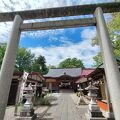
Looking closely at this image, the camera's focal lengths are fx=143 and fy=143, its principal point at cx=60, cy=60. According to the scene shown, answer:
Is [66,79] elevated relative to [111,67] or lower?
elevated

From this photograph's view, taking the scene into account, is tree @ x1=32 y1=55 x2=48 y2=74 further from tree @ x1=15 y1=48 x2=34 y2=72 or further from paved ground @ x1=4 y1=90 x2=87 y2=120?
paved ground @ x1=4 y1=90 x2=87 y2=120

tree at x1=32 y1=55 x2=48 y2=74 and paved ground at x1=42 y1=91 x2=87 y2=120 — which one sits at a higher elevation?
tree at x1=32 y1=55 x2=48 y2=74

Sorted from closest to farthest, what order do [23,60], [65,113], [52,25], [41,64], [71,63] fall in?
[52,25]
[65,113]
[23,60]
[41,64]
[71,63]

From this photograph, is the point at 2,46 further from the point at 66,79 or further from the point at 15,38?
the point at 15,38

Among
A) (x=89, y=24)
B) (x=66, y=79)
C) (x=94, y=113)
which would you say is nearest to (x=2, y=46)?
(x=66, y=79)

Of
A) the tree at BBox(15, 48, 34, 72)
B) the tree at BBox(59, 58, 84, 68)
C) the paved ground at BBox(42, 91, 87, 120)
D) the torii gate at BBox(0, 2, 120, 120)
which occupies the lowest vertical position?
the paved ground at BBox(42, 91, 87, 120)

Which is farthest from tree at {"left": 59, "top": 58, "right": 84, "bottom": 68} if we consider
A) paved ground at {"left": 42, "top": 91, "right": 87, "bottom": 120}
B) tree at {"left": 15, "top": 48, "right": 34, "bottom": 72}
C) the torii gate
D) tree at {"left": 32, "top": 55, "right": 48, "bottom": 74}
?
the torii gate

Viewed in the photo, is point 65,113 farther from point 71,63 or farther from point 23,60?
point 71,63

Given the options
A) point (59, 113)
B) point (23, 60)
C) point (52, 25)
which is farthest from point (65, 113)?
point (23, 60)

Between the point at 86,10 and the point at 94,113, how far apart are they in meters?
5.37

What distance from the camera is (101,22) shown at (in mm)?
3305

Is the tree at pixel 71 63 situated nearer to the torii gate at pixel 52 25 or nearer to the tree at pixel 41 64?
the tree at pixel 41 64

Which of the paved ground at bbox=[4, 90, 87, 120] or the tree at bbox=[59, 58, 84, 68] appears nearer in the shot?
the paved ground at bbox=[4, 90, 87, 120]

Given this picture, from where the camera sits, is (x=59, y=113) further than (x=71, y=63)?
No
